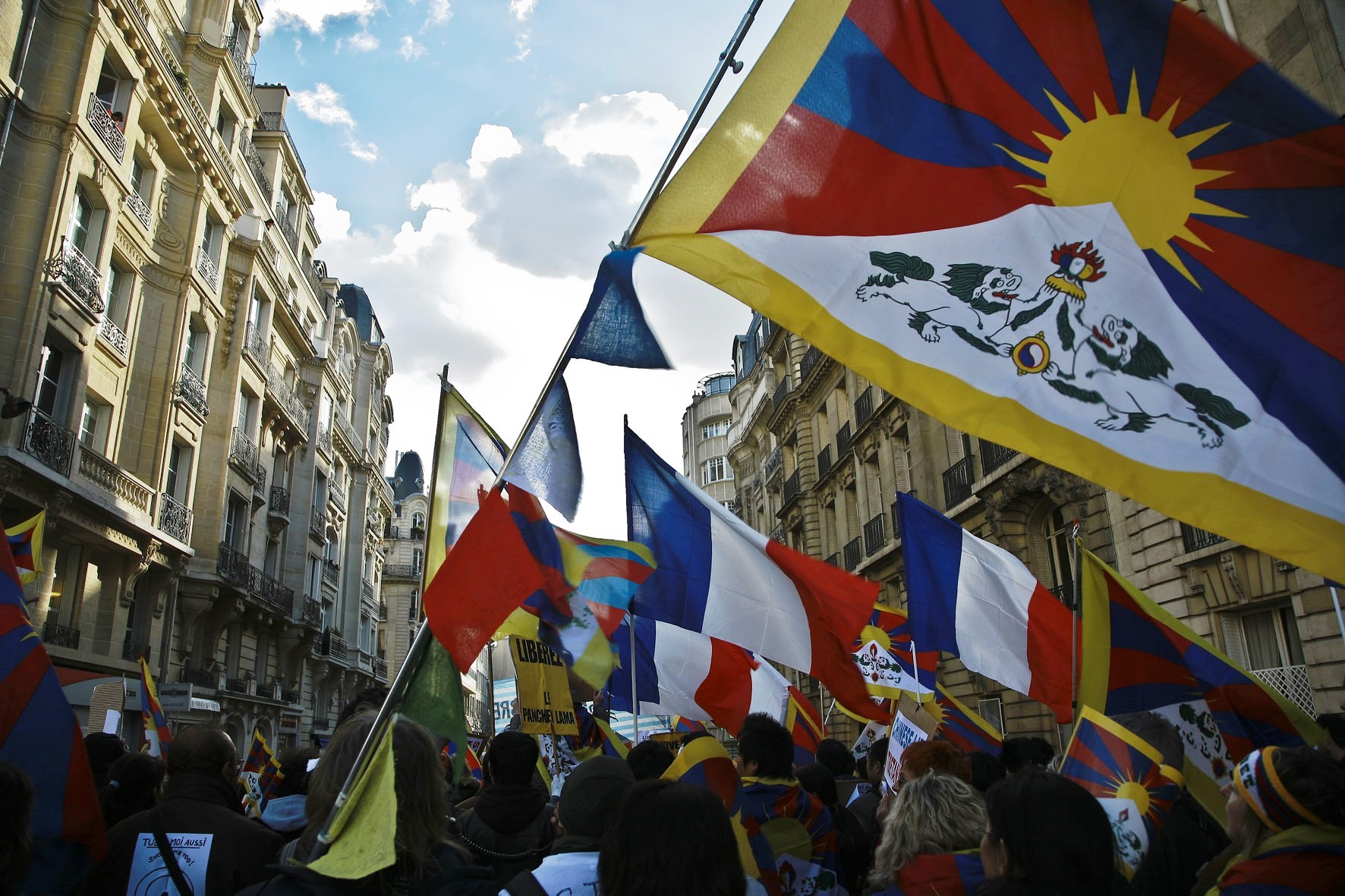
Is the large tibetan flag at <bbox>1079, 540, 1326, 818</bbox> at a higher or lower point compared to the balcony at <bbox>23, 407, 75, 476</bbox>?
lower

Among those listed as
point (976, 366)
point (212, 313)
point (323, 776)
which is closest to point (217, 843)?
point (323, 776)

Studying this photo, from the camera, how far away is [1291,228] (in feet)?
11.0

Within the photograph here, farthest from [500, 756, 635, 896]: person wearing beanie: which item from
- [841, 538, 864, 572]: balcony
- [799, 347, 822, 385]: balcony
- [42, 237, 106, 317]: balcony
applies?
[799, 347, 822, 385]: balcony

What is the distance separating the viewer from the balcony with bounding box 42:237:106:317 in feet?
54.5

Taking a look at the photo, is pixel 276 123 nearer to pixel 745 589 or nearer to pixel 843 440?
pixel 843 440

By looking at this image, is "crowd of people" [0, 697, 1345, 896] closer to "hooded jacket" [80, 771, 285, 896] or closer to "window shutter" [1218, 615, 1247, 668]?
"hooded jacket" [80, 771, 285, 896]

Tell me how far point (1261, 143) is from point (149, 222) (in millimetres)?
22625

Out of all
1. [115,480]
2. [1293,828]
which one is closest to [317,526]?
[115,480]

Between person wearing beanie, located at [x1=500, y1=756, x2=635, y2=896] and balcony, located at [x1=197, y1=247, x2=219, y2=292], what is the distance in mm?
23561

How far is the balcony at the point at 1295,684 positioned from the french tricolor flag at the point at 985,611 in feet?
15.7

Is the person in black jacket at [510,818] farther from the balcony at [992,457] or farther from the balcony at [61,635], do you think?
the balcony at [61,635]

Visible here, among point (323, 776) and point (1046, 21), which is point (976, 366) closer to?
point (1046, 21)

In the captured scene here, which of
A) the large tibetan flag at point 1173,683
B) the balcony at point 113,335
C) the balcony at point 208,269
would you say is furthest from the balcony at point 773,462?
the large tibetan flag at point 1173,683

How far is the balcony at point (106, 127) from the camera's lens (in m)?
18.1
